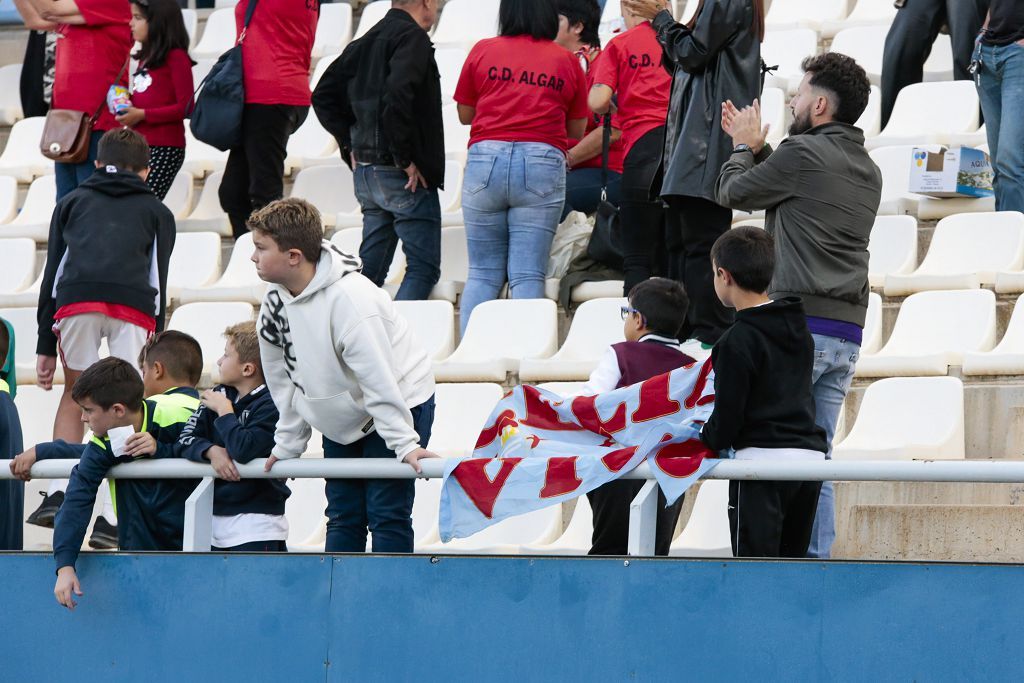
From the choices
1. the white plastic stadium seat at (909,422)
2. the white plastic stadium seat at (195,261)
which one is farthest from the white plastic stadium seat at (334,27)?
the white plastic stadium seat at (909,422)

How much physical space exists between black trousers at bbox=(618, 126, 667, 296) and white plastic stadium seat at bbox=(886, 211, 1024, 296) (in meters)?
0.86

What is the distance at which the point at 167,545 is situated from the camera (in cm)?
497

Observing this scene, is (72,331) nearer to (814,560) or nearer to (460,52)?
(814,560)

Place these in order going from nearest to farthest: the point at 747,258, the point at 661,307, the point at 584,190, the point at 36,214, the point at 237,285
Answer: the point at 747,258, the point at 661,307, the point at 584,190, the point at 237,285, the point at 36,214

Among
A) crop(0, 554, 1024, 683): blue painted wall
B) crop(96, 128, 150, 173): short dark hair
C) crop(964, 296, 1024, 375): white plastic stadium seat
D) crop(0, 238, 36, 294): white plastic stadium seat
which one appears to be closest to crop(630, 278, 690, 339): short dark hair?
crop(0, 554, 1024, 683): blue painted wall

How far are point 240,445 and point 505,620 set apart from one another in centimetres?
85

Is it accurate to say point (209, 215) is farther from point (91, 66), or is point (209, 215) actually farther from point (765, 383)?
point (765, 383)

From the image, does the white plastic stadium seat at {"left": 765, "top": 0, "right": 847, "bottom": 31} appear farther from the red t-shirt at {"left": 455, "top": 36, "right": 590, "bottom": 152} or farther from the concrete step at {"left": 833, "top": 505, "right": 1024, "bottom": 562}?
the concrete step at {"left": 833, "top": 505, "right": 1024, "bottom": 562}

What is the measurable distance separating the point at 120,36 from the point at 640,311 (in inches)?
158

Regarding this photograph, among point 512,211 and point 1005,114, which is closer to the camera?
point 1005,114

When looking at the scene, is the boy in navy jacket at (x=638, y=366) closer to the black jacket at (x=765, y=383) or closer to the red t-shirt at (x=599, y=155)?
the black jacket at (x=765, y=383)

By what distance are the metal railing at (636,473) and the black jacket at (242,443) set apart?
0.20 feet

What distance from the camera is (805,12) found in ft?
31.7

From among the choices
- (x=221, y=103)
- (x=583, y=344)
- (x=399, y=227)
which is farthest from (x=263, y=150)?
(x=583, y=344)
